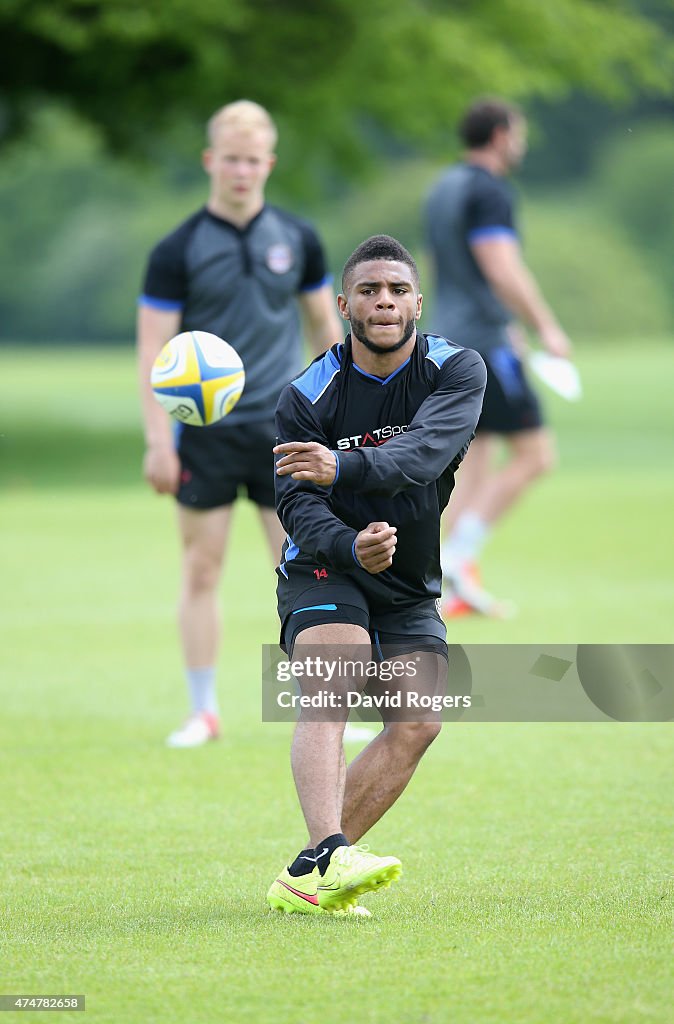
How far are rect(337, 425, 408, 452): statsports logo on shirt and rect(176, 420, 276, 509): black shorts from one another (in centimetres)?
260

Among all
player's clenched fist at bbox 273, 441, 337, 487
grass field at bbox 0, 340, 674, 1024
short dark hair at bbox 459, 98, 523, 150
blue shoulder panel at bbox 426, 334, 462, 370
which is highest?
short dark hair at bbox 459, 98, 523, 150

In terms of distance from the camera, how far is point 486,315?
1129 cm

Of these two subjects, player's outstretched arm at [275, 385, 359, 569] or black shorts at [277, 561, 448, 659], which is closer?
player's outstretched arm at [275, 385, 359, 569]

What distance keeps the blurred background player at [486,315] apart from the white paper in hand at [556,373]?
0.10m

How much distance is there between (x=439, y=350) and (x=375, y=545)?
82cm

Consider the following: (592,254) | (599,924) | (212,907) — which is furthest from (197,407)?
(592,254)

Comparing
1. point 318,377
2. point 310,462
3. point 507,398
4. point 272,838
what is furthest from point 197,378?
point 507,398

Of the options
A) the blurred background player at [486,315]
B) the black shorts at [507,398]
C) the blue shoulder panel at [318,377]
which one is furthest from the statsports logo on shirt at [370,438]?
the black shorts at [507,398]

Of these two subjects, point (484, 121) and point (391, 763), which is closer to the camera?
point (391, 763)

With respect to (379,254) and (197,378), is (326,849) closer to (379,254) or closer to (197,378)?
(379,254)

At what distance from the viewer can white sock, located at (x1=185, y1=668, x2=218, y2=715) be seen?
7.75 m

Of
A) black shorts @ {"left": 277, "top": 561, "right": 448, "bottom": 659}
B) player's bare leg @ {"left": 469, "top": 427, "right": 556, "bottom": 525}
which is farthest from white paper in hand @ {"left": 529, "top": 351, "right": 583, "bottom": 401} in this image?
black shorts @ {"left": 277, "top": 561, "right": 448, "bottom": 659}

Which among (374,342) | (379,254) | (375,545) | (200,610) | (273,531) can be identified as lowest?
(200,610)

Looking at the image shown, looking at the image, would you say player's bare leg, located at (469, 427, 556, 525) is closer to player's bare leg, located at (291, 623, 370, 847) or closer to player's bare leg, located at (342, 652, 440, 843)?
player's bare leg, located at (342, 652, 440, 843)
